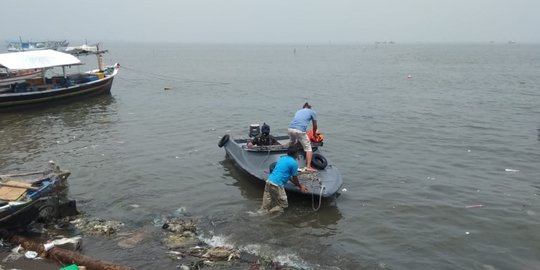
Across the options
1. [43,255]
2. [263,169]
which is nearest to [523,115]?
[263,169]

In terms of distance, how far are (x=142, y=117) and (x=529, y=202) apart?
20.5 meters

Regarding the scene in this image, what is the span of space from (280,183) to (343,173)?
4831 mm

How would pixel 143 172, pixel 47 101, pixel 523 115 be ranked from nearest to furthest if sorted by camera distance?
1. pixel 143 172
2. pixel 523 115
3. pixel 47 101

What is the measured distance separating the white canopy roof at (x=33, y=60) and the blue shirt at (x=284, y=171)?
21698 mm

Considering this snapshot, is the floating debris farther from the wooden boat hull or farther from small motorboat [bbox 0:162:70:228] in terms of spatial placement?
the wooden boat hull

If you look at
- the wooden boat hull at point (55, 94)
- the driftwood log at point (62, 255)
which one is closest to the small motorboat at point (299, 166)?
the driftwood log at point (62, 255)

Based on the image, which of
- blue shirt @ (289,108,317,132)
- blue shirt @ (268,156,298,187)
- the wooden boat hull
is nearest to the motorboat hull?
blue shirt @ (268,156,298,187)

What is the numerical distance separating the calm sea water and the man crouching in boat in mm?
414

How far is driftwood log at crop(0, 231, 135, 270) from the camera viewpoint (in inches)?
321

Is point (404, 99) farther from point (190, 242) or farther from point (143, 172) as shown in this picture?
point (190, 242)

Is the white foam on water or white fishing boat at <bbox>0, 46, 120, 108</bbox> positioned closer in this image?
the white foam on water

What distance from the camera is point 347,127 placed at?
23906 mm

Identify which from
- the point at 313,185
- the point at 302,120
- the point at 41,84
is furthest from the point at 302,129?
the point at 41,84

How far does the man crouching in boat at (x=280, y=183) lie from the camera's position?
11.6 metres
